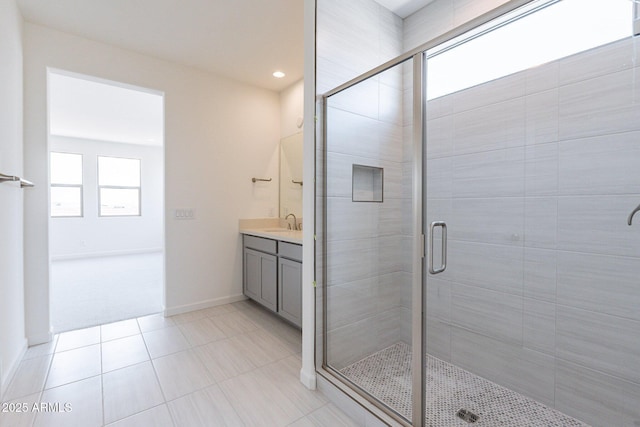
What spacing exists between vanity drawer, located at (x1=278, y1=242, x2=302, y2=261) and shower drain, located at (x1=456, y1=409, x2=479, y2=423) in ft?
5.00

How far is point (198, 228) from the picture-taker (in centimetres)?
338

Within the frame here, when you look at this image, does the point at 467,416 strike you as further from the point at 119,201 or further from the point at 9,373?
the point at 119,201

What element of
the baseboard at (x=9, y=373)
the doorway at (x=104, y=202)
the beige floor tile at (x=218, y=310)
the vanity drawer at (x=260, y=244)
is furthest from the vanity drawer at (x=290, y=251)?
the baseboard at (x=9, y=373)

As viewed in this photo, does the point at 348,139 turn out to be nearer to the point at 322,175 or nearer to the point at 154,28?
the point at 322,175

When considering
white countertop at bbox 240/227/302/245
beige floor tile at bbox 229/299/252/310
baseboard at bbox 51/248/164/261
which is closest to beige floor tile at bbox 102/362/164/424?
beige floor tile at bbox 229/299/252/310

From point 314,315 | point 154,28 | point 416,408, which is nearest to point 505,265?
point 416,408

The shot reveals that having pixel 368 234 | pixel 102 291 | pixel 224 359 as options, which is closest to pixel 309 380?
pixel 224 359

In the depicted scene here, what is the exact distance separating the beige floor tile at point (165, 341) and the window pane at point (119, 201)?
5.66m

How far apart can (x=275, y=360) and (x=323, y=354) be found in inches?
19.9

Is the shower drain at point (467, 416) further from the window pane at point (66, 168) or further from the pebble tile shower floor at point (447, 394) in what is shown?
the window pane at point (66, 168)

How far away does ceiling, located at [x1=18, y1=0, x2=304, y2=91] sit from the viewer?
229cm

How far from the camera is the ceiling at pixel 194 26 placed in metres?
2.29

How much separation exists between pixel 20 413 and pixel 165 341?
980 millimetres

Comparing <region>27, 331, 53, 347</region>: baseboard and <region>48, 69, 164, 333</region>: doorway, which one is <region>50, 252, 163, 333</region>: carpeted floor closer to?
<region>48, 69, 164, 333</region>: doorway
